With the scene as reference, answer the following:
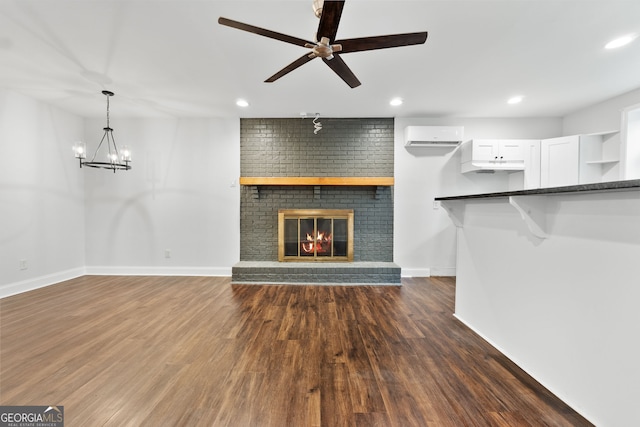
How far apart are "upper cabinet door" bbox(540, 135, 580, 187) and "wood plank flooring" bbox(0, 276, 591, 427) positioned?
2698mm

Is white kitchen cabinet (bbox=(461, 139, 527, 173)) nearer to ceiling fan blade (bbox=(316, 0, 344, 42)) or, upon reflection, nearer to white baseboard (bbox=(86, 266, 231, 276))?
ceiling fan blade (bbox=(316, 0, 344, 42))

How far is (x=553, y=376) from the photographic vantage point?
1.52 metres

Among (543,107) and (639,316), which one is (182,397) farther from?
(543,107)

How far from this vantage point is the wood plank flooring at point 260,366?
1.36m

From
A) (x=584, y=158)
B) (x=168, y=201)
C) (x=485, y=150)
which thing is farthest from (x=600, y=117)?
(x=168, y=201)

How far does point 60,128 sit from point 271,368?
4.85 m

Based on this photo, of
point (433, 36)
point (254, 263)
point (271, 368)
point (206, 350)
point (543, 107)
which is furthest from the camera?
point (254, 263)

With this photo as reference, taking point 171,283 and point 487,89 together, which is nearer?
point 487,89

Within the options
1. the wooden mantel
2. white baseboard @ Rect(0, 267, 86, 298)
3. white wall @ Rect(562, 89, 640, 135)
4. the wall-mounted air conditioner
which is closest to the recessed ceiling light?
Answer: the wall-mounted air conditioner

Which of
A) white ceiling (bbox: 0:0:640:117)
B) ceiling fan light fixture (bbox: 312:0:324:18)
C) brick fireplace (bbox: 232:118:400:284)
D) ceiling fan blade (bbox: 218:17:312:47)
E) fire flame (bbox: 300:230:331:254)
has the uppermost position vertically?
white ceiling (bbox: 0:0:640:117)

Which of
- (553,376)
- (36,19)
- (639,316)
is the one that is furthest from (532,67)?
(36,19)

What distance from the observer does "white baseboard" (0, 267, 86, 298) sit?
3.13 meters

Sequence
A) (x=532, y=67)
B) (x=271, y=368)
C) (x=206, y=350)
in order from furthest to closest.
Answer: 1. (x=532, y=67)
2. (x=206, y=350)
3. (x=271, y=368)

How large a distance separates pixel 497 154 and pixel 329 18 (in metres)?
3.57
